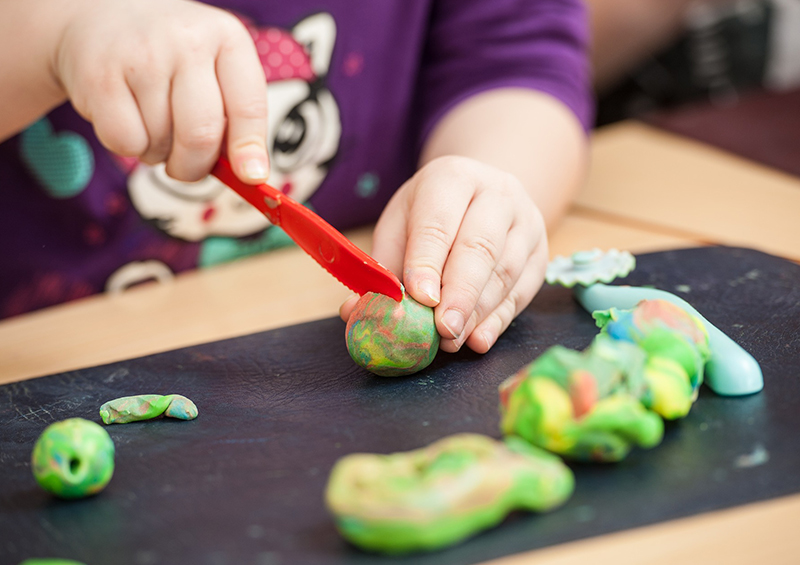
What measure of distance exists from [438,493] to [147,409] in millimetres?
326

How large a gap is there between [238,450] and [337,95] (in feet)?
2.35

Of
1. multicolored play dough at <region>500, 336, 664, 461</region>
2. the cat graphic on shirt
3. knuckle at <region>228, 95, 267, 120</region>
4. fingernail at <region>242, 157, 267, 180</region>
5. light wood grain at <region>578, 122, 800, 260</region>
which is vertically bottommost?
light wood grain at <region>578, 122, 800, 260</region>

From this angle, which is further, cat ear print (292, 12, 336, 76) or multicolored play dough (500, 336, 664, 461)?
cat ear print (292, 12, 336, 76)

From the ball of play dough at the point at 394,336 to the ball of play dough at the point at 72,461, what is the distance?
0.74 feet

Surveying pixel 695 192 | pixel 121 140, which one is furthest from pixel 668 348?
pixel 695 192

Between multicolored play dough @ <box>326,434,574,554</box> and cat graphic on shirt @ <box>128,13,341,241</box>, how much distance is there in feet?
2.25

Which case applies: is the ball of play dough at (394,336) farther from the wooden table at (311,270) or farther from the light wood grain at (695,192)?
the light wood grain at (695,192)

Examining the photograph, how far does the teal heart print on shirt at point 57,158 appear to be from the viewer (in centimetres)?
106

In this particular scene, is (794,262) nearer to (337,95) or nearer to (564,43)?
(564,43)

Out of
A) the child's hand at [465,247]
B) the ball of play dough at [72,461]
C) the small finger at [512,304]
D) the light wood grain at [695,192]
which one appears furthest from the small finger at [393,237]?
the light wood grain at [695,192]

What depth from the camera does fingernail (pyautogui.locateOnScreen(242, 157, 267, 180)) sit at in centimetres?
73

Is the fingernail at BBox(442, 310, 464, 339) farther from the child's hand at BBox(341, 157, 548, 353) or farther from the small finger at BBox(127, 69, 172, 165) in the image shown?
the small finger at BBox(127, 69, 172, 165)

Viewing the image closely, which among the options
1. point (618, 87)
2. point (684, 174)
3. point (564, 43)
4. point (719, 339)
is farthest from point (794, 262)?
point (618, 87)

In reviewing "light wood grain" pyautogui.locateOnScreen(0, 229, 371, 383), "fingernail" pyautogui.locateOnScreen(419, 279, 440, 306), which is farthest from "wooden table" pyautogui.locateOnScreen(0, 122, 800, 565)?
"fingernail" pyautogui.locateOnScreen(419, 279, 440, 306)
